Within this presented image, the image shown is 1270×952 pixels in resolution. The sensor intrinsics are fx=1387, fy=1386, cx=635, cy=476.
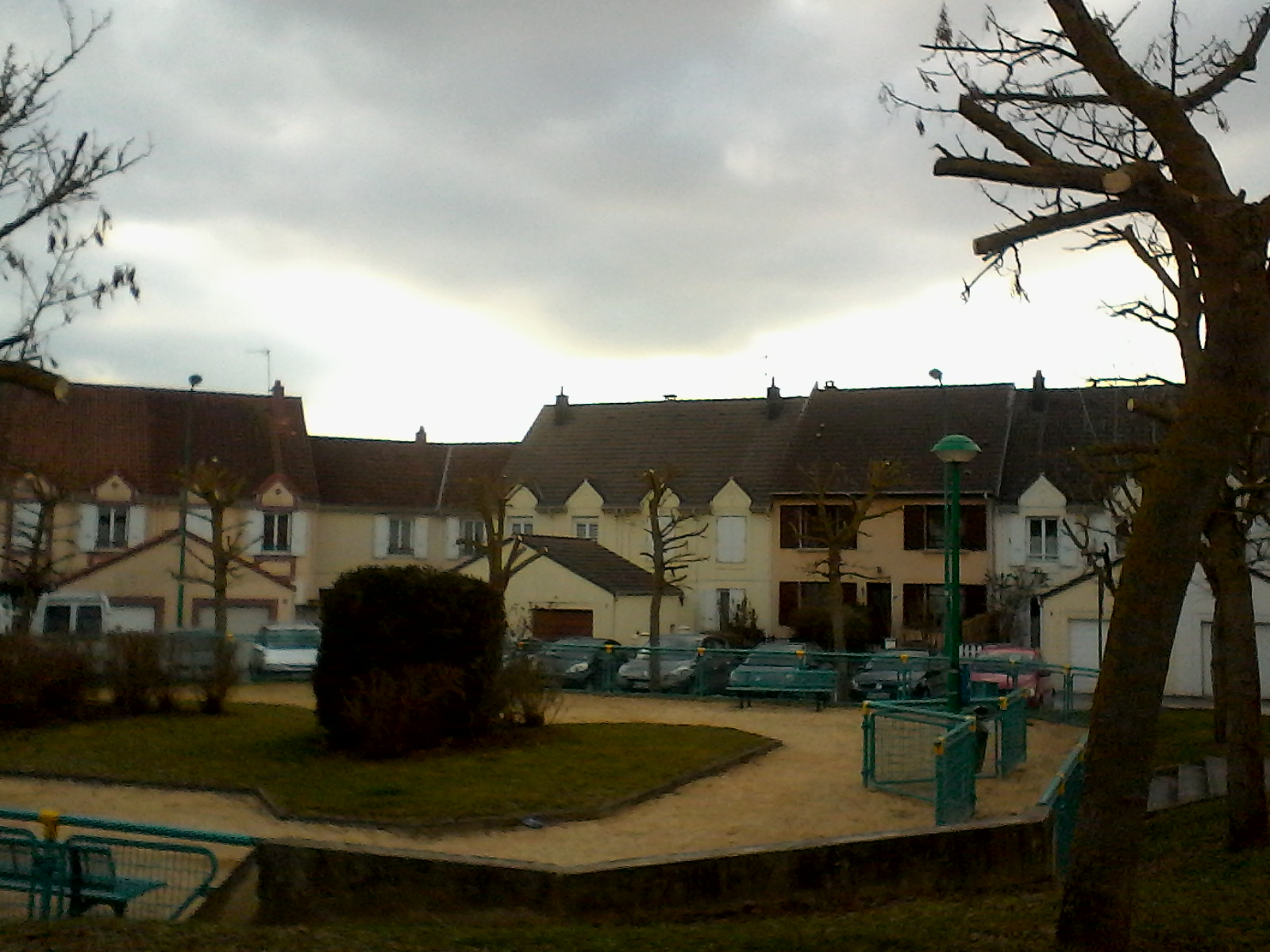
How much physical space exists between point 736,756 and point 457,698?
3556 mm

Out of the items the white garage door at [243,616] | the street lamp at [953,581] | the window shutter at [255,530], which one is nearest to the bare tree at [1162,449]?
the street lamp at [953,581]

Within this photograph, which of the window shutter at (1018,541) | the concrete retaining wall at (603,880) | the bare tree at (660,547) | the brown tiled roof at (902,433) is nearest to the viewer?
the concrete retaining wall at (603,880)

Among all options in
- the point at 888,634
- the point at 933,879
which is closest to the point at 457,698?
the point at 933,879

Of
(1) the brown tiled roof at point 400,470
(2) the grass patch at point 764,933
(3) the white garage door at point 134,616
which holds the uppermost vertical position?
(1) the brown tiled roof at point 400,470

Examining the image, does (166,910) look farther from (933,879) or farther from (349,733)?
(349,733)

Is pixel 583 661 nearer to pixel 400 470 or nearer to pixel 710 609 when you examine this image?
pixel 710 609

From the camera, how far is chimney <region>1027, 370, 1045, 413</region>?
156ft

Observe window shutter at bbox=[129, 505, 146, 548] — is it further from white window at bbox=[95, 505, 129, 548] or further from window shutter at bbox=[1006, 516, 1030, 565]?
window shutter at bbox=[1006, 516, 1030, 565]

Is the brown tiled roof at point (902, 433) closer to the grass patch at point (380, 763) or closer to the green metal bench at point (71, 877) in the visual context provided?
the grass patch at point (380, 763)

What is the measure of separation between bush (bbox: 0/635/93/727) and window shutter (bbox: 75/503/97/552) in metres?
28.4

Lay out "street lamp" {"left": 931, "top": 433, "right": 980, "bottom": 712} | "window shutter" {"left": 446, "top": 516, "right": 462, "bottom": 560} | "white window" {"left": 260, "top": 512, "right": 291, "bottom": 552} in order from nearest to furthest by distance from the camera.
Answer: "street lamp" {"left": 931, "top": 433, "right": 980, "bottom": 712}
"white window" {"left": 260, "top": 512, "right": 291, "bottom": 552}
"window shutter" {"left": 446, "top": 516, "right": 462, "bottom": 560}

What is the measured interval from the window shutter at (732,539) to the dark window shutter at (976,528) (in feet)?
25.1

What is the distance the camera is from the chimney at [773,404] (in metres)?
51.2

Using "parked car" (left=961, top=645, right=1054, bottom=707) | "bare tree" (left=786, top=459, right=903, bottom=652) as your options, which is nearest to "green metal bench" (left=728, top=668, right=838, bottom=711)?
"parked car" (left=961, top=645, right=1054, bottom=707)
